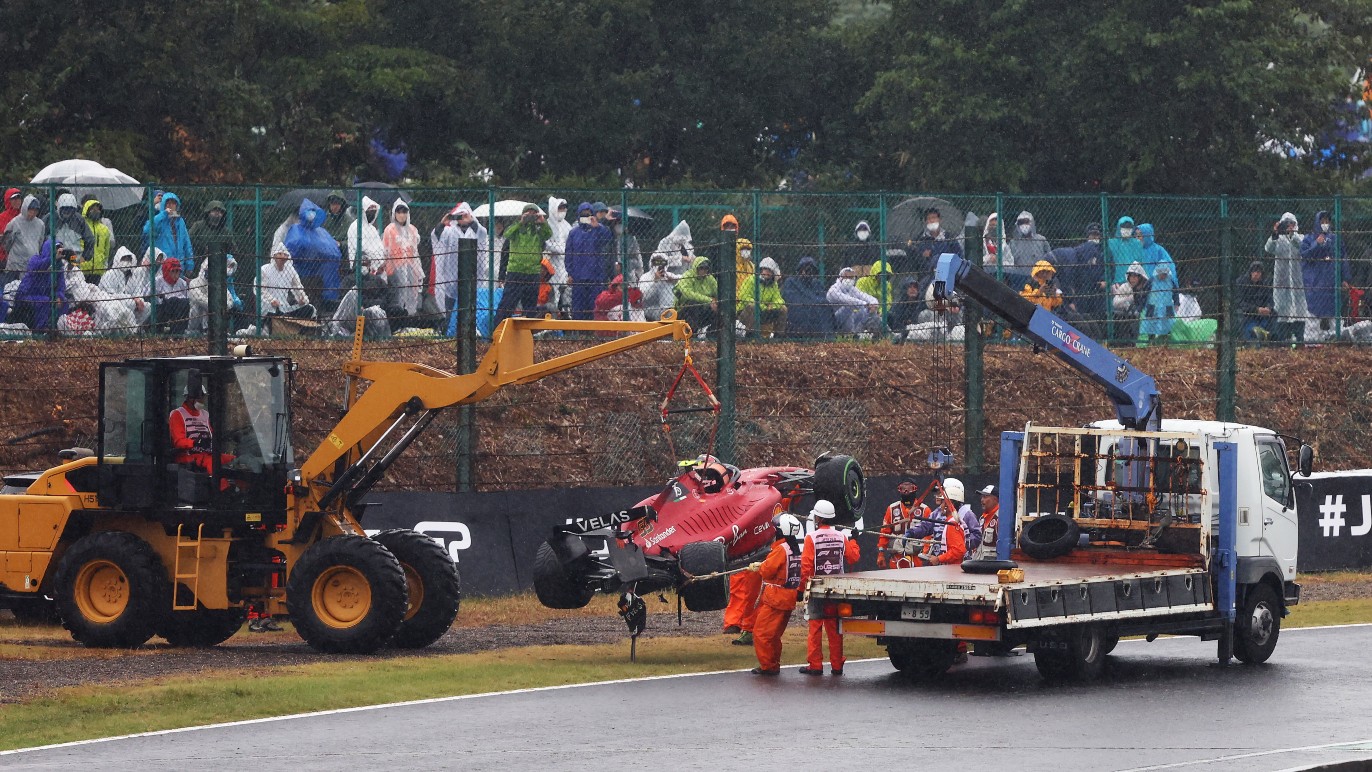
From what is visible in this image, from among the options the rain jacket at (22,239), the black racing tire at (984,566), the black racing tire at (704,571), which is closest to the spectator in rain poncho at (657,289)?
the black racing tire at (704,571)

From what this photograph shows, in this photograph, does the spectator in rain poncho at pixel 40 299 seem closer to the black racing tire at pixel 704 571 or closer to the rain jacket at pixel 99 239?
the rain jacket at pixel 99 239

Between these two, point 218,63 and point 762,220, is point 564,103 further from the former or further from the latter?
point 762,220

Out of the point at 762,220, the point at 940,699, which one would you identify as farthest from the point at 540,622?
the point at 762,220

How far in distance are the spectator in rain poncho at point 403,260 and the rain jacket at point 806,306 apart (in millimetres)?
4559

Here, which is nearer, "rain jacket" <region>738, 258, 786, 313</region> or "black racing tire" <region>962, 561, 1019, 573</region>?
"black racing tire" <region>962, 561, 1019, 573</region>

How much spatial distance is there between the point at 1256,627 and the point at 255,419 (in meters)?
9.30

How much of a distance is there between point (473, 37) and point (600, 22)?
9.14 ft

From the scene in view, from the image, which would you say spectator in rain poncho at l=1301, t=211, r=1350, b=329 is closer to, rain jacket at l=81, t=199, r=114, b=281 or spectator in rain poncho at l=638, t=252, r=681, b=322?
spectator in rain poncho at l=638, t=252, r=681, b=322

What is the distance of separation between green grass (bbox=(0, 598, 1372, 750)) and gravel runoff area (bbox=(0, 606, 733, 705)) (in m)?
0.35

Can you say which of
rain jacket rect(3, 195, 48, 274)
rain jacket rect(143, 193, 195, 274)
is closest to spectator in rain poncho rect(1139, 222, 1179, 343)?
rain jacket rect(143, 193, 195, 274)

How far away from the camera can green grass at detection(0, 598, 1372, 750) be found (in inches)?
559

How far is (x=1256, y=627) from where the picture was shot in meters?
18.7

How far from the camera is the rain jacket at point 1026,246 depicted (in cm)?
2738

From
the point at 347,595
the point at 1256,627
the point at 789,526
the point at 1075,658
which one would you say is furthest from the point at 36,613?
the point at 1256,627
